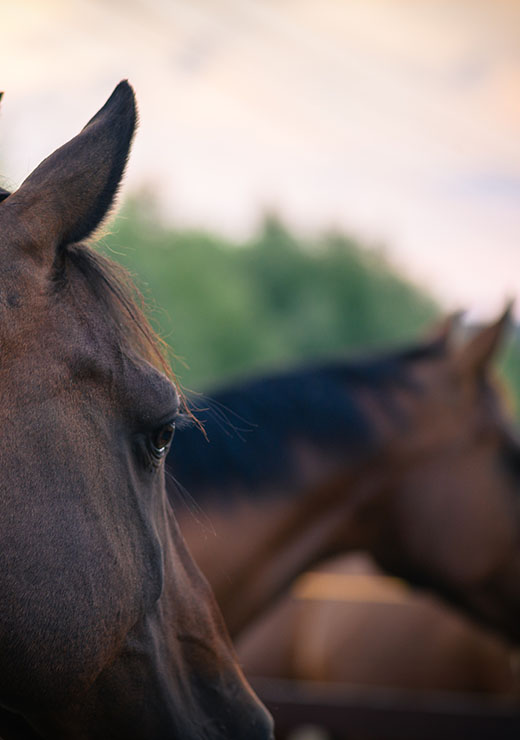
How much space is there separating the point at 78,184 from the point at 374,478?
1969 mm

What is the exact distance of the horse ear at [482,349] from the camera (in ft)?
10.2

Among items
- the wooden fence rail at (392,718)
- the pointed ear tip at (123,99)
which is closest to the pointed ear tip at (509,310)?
the wooden fence rail at (392,718)

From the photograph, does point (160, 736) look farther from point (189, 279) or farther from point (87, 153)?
point (189, 279)

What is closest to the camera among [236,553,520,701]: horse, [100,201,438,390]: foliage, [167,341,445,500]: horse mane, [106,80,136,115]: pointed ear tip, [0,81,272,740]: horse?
[0,81,272,740]: horse

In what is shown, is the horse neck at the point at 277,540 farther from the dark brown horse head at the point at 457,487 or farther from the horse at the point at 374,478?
the dark brown horse head at the point at 457,487

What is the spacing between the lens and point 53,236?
4.00 feet

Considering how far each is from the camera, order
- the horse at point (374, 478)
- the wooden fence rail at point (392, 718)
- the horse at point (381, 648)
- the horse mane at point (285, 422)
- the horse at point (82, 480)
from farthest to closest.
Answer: the horse at point (381, 648)
the wooden fence rail at point (392, 718)
the horse at point (374, 478)
the horse mane at point (285, 422)
the horse at point (82, 480)

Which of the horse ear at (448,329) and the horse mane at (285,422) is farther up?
the horse ear at (448,329)

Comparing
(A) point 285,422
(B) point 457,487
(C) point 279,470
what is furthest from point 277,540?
(B) point 457,487

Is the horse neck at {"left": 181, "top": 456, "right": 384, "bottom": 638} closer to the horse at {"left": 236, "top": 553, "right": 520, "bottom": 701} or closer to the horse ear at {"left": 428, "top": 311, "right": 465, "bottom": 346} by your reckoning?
the horse ear at {"left": 428, "top": 311, "right": 465, "bottom": 346}

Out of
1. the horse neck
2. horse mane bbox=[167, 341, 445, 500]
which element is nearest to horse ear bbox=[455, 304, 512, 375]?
horse mane bbox=[167, 341, 445, 500]

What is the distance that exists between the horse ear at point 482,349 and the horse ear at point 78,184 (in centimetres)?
215

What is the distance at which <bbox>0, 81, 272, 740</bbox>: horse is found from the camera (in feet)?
3.77

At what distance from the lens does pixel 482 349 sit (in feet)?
10.4
